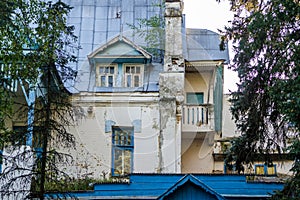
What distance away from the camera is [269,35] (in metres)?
11.6

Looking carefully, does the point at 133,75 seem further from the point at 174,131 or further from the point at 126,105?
the point at 174,131

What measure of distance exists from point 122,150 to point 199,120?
10.2ft

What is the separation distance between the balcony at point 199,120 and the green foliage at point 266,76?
4138 mm

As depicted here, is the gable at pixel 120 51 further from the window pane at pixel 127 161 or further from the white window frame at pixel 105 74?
the window pane at pixel 127 161

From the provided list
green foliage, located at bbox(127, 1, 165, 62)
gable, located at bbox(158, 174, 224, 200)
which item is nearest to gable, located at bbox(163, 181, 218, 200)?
gable, located at bbox(158, 174, 224, 200)

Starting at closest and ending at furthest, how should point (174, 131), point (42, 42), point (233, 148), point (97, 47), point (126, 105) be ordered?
point (42, 42), point (233, 148), point (174, 131), point (126, 105), point (97, 47)

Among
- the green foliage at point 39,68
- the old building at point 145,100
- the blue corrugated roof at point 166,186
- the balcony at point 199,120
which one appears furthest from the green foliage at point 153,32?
the green foliage at point 39,68

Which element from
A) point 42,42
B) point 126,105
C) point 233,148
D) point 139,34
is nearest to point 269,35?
point 233,148

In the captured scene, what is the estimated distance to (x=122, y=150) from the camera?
17.7 m

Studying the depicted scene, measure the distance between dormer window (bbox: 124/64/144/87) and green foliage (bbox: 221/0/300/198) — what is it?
5733 millimetres

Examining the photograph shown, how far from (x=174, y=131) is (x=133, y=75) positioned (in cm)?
313

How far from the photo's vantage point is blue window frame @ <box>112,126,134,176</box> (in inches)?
681

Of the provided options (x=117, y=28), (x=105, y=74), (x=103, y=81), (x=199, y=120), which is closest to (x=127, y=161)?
(x=199, y=120)

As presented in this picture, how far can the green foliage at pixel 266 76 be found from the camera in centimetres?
1004
